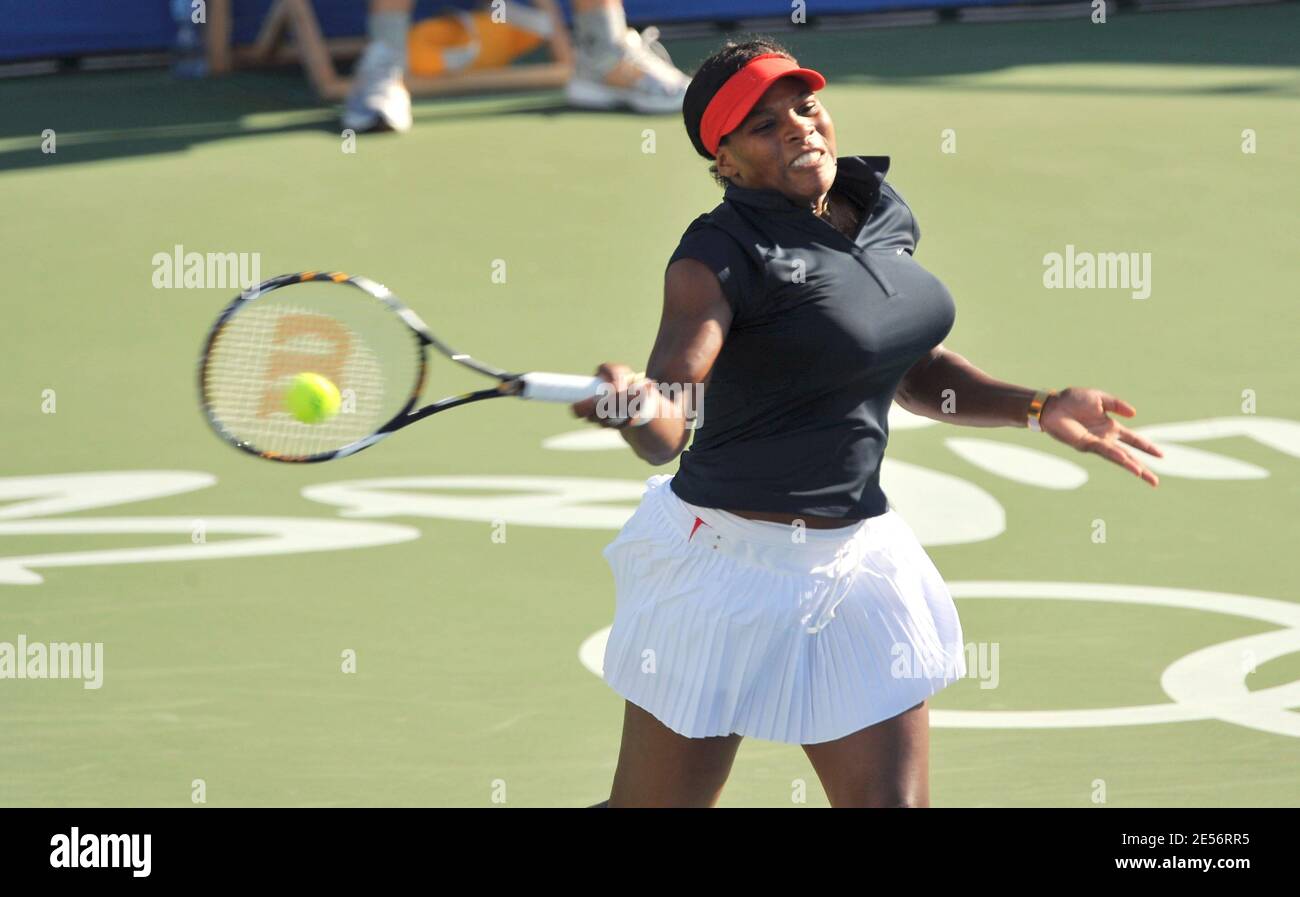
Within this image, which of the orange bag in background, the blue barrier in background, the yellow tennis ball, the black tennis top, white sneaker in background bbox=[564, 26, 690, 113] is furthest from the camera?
the blue barrier in background

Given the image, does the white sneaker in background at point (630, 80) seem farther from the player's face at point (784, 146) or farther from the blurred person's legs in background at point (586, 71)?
the player's face at point (784, 146)

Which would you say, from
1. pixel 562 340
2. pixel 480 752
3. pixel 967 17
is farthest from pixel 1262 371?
pixel 967 17

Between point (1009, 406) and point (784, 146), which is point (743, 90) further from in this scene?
point (1009, 406)

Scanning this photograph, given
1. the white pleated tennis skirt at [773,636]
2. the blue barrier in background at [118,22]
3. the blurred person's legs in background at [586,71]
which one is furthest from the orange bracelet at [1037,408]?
the blue barrier in background at [118,22]

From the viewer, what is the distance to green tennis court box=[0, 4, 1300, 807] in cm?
534

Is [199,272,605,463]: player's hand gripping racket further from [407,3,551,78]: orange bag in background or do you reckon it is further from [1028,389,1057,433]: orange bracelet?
[407,3,551,78]: orange bag in background

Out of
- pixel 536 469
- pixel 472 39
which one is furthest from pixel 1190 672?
pixel 472 39

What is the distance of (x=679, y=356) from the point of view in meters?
3.63

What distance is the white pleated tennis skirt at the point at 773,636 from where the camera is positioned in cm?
392

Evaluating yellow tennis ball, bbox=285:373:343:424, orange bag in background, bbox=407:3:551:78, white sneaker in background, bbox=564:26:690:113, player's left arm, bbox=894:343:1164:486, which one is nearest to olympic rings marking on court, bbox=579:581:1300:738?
player's left arm, bbox=894:343:1164:486

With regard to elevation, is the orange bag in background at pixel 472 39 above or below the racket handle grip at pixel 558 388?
above

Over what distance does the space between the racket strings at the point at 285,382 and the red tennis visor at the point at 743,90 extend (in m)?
0.85

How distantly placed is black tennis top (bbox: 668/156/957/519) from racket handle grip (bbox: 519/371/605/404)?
350 mm
